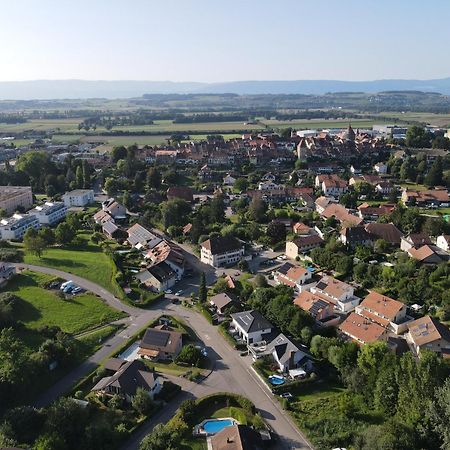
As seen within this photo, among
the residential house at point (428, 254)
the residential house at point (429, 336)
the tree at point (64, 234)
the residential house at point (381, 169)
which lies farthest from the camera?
the residential house at point (381, 169)

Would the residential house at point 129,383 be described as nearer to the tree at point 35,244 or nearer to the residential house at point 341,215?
the tree at point 35,244

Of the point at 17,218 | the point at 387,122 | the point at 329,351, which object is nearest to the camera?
the point at 329,351

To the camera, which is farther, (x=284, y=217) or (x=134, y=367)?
(x=284, y=217)

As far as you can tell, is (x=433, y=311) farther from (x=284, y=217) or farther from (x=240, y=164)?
(x=240, y=164)

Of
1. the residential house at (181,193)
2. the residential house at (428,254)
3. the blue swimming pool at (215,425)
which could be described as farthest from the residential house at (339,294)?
the residential house at (181,193)

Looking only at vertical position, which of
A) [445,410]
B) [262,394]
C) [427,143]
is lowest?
[262,394]

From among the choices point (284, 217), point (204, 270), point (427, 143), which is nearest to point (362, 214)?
point (284, 217)
